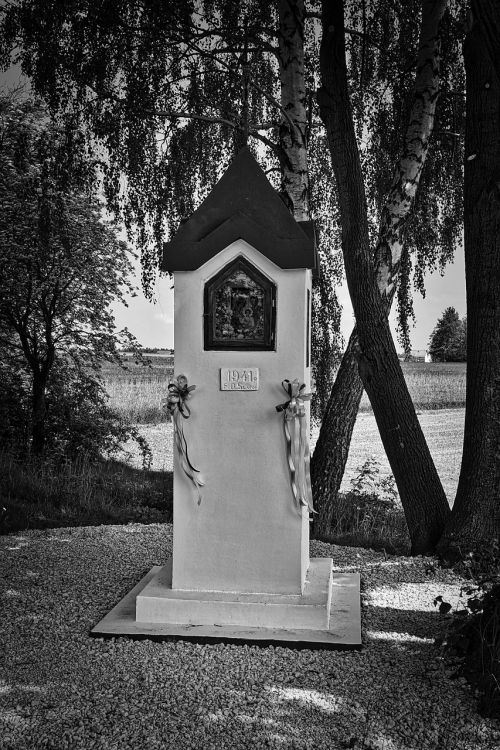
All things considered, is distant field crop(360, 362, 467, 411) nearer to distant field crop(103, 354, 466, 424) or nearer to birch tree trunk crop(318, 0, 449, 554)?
distant field crop(103, 354, 466, 424)

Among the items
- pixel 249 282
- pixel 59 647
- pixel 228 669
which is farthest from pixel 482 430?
pixel 59 647

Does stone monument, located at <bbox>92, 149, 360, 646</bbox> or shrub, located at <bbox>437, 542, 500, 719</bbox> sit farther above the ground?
stone monument, located at <bbox>92, 149, 360, 646</bbox>

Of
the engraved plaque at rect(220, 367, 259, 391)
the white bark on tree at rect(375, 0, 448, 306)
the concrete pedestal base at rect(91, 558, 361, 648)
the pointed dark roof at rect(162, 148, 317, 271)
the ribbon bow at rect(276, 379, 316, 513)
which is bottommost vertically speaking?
the concrete pedestal base at rect(91, 558, 361, 648)

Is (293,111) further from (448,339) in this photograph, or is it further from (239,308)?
(448,339)

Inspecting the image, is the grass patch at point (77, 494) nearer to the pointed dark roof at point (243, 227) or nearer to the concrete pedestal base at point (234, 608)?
the concrete pedestal base at point (234, 608)

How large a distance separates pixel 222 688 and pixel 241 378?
1.73m

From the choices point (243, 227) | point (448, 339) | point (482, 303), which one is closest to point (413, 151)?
point (482, 303)

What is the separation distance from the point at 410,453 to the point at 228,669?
3070 mm

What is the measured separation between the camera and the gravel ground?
332 centimetres

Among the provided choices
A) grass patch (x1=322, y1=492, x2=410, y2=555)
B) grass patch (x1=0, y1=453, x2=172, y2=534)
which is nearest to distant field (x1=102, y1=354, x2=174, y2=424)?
grass patch (x1=0, y1=453, x2=172, y2=534)

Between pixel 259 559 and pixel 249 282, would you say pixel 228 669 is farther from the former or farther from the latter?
pixel 249 282

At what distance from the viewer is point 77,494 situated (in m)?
8.73

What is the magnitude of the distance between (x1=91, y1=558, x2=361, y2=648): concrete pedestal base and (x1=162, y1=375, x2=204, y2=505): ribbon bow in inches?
24.7

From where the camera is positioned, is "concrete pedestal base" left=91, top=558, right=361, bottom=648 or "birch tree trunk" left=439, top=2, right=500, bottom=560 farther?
"birch tree trunk" left=439, top=2, right=500, bottom=560
